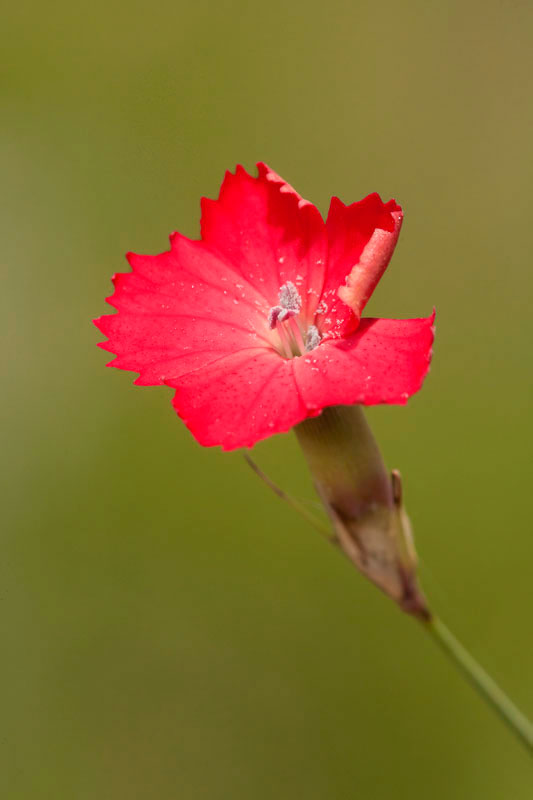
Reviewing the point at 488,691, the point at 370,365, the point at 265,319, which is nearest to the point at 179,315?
the point at 265,319

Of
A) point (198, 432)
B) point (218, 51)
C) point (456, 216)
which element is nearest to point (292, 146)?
point (218, 51)

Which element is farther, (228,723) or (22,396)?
(22,396)

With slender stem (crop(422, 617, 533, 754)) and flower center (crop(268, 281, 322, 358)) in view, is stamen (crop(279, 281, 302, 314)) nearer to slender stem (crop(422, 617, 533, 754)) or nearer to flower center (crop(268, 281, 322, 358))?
flower center (crop(268, 281, 322, 358))

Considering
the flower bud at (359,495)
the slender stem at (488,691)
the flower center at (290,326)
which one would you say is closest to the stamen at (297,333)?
the flower center at (290,326)

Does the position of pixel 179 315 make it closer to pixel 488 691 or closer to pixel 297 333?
pixel 297 333

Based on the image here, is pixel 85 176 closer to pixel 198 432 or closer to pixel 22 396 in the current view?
pixel 22 396

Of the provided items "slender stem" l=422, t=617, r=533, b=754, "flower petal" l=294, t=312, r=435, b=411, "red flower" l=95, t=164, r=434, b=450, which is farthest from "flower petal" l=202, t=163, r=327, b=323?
"slender stem" l=422, t=617, r=533, b=754

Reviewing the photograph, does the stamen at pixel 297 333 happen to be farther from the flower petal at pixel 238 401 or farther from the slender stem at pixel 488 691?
the slender stem at pixel 488 691
